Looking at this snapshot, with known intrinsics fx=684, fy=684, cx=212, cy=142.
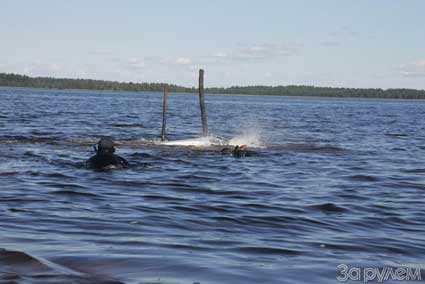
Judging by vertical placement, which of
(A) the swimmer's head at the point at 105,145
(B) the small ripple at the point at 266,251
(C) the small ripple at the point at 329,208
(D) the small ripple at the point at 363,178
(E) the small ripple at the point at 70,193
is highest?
(A) the swimmer's head at the point at 105,145

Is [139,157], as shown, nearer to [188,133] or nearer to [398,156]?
[398,156]

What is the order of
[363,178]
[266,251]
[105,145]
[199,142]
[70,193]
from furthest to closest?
[199,142] → [363,178] → [105,145] → [70,193] → [266,251]

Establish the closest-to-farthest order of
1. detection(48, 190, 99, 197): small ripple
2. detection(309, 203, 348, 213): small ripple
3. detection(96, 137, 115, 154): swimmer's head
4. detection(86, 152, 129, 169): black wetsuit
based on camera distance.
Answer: detection(309, 203, 348, 213): small ripple < detection(48, 190, 99, 197): small ripple < detection(96, 137, 115, 154): swimmer's head < detection(86, 152, 129, 169): black wetsuit

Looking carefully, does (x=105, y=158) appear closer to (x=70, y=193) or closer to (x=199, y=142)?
(x=70, y=193)

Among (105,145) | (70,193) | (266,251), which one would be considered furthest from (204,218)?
Result: (105,145)

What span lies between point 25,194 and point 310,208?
5437 mm

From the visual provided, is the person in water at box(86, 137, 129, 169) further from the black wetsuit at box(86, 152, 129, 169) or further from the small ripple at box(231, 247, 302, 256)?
the small ripple at box(231, 247, 302, 256)

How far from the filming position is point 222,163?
2062cm

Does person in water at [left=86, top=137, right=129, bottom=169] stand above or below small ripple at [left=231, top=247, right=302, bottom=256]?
above

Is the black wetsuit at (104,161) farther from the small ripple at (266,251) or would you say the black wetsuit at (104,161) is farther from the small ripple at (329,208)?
the small ripple at (266,251)

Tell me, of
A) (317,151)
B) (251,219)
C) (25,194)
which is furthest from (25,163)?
(317,151)

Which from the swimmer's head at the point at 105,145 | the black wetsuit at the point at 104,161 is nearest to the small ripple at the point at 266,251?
the swimmer's head at the point at 105,145

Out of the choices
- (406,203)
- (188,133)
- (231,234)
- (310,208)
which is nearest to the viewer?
(231,234)

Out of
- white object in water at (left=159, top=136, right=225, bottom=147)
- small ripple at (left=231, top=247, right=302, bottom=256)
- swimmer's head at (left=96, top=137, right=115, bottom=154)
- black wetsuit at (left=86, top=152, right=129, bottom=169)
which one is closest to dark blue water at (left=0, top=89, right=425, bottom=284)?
small ripple at (left=231, top=247, right=302, bottom=256)
